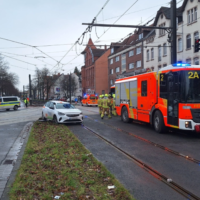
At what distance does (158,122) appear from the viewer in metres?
11.3

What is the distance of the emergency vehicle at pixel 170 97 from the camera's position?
9742 millimetres

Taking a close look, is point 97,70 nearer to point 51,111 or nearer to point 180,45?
point 180,45

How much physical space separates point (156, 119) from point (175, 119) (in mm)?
1463

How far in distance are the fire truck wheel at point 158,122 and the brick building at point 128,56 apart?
1011 inches

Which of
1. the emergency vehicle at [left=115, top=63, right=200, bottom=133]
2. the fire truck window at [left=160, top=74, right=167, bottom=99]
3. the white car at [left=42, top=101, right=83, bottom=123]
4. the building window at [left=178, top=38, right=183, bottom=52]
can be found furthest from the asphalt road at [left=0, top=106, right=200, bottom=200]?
the building window at [left=178, top=38, right=183, bottom=52]

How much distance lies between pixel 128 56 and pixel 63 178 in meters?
44.8

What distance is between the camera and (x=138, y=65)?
1734 inches

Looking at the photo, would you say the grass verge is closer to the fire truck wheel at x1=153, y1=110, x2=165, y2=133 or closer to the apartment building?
the fire truck wheel at x1=153, y1=110, x2=165, y2=133

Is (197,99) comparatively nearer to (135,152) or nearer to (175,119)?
(175,119)

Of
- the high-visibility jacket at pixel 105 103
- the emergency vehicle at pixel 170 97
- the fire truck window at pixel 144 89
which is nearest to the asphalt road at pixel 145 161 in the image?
the emergency vehicle at pixel 170 97

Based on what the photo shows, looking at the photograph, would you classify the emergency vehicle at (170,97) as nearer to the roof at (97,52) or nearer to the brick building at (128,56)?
the brick building at (128,56)

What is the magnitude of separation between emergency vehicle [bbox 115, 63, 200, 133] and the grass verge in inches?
176

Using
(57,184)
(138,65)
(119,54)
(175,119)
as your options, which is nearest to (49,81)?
(119,54)

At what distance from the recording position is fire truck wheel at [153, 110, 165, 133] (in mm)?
10977
